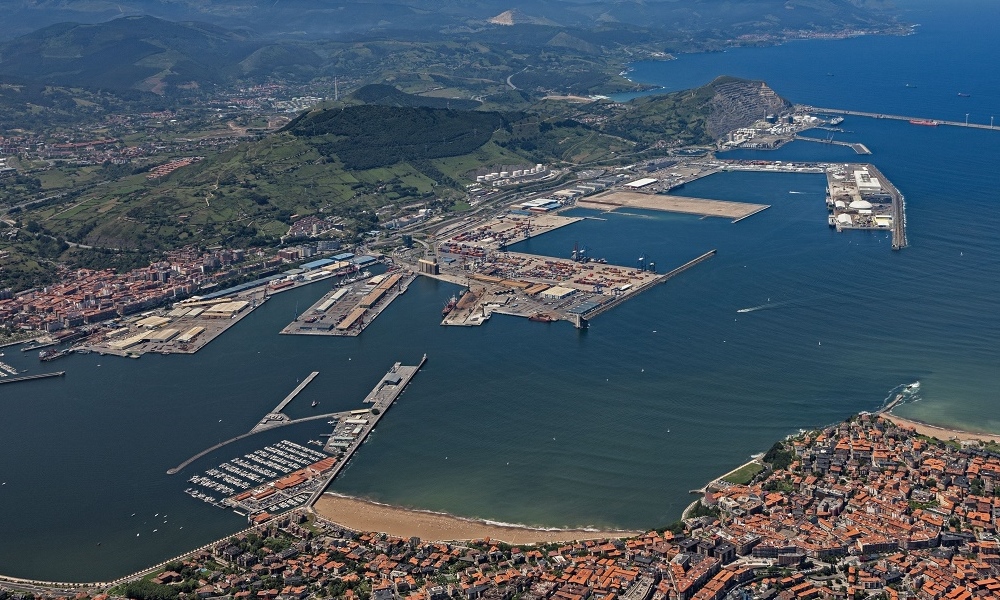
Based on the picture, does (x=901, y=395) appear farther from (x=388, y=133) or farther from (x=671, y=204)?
(x=388, y=133)

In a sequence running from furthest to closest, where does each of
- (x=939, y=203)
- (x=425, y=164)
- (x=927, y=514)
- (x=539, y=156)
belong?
(x=539, y=156) < (x=425, y=164) < (x=939, y=203) < (x=927, y=514)

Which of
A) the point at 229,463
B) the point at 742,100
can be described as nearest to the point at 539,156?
the point at 742,100

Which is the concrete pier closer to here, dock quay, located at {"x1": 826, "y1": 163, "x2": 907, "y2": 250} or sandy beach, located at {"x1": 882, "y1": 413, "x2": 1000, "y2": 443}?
dock quay, located at {"x1": 826, "y1": 163, "x2": 907, "y2": 250}

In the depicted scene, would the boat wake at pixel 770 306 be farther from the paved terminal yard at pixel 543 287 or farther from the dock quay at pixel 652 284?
the paved terminal yard at pixel 543 287

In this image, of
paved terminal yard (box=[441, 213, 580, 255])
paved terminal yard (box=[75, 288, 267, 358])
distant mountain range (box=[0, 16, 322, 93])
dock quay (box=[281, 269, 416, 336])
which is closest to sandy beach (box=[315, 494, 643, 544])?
dock quay (box=[281, 269, 416, 336])

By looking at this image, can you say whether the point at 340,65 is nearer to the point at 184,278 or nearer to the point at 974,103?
the point at 974,103

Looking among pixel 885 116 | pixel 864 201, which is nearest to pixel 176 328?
pixel 864 201
